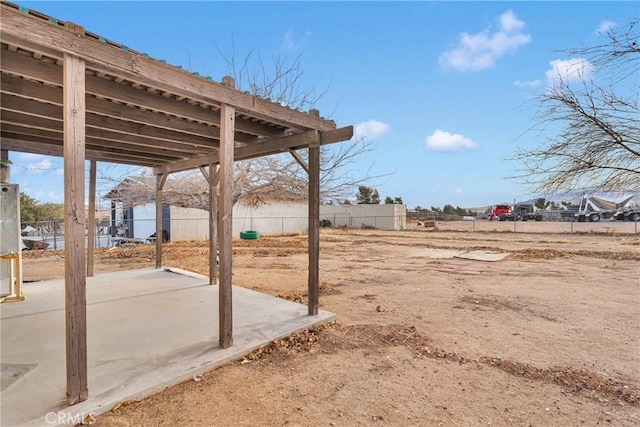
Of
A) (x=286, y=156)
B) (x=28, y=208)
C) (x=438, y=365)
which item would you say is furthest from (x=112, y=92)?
(x=28, y=208)

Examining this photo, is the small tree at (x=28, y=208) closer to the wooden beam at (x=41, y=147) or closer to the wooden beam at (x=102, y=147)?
the wooden beam at (x=41, y=147)

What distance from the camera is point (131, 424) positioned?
2010 mm

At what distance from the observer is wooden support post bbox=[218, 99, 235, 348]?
3.07 m

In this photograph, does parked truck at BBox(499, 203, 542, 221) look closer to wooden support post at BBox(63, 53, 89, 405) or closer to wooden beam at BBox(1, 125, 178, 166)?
wooden beam at BBox(1, 125, 178, 166)

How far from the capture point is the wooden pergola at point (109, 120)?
2.09 m

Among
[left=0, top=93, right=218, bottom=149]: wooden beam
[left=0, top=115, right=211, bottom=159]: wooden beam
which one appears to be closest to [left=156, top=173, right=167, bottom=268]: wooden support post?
[left=0, top=115, right=211, bottom=159]: wooden beam

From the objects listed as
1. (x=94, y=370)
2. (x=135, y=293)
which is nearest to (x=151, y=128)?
(x=135, y=293)

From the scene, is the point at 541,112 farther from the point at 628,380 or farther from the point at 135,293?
the point at 135,293

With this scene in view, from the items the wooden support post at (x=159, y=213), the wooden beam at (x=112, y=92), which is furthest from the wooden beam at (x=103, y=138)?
the wooden beam at (x=112, y=92)

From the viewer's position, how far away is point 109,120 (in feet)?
13.4

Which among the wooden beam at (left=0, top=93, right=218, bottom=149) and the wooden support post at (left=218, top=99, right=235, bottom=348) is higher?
the wooden beam at (left=0, top=93, right=218, bottom=149)
